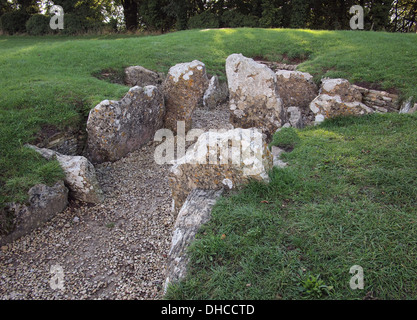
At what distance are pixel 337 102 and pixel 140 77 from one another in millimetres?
7072

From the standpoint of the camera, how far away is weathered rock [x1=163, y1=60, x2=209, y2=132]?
8.88m

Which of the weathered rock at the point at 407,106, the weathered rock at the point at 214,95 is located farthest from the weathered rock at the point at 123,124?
the weathered rock at the point at 407,106

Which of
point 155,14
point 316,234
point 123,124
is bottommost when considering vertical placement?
point 316,234

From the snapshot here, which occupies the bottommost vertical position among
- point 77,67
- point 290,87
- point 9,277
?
point 9,277

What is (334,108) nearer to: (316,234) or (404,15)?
(316,234)

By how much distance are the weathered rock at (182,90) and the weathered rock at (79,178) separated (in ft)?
11.3

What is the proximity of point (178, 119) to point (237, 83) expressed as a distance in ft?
7.07

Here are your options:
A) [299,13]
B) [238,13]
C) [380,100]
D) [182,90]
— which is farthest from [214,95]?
[238,13]

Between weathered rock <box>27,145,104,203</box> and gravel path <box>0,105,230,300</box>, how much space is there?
7.8 inches

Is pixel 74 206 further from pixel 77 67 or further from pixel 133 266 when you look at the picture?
pixel 77 67

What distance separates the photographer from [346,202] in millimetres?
4254

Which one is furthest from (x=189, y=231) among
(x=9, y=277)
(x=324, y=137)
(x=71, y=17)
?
(x=71, y=17)

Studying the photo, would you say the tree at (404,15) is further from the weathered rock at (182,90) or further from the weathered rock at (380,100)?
the weathered rock at (182,90)

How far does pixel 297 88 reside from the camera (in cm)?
1002
